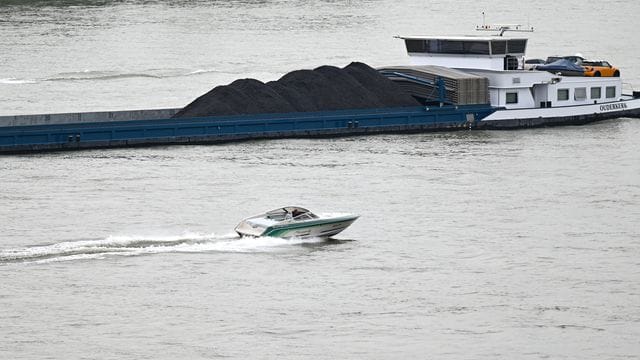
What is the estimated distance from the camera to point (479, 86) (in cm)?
6316

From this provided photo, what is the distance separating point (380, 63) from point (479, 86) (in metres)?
29.1

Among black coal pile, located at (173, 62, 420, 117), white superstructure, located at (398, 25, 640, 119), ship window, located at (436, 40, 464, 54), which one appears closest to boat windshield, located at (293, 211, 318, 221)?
black coal pile, located at (173, 62, 420, 117)

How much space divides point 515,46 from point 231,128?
14.8 meters

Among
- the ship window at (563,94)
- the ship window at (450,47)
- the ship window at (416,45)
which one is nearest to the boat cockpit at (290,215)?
the ship window at (450,47)

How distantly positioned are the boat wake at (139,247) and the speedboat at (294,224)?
0.19 meters

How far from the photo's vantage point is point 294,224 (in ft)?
129

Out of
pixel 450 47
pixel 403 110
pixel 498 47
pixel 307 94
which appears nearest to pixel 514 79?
pixel 498 47

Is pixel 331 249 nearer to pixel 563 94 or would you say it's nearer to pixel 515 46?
pixel 515 46

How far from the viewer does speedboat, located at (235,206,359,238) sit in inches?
1547

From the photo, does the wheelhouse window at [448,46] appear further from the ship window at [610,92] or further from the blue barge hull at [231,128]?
the ship window at [610,92]

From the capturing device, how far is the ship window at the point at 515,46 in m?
64.9

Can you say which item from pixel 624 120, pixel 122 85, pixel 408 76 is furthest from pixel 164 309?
pixel 122 85

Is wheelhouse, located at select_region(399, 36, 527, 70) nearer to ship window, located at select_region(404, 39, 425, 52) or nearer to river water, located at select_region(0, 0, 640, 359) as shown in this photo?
ship window, located at select_region(404, 39, 425, 52)

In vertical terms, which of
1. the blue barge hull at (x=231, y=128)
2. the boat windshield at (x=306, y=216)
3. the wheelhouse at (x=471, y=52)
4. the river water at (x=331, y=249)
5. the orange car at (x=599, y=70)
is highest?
the wheelhouse at (x=471, y=52)
